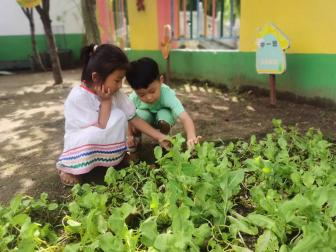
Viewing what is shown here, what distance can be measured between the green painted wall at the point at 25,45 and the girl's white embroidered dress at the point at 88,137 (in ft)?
30.9

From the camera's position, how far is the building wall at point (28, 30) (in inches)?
417

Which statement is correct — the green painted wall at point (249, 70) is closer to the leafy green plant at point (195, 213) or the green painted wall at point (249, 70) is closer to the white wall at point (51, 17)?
the leafy green plant at point (195, 213)

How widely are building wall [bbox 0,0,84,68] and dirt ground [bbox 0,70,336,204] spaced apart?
560 cm

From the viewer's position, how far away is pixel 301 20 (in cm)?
391

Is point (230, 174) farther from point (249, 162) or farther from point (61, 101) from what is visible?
point (61, 101)

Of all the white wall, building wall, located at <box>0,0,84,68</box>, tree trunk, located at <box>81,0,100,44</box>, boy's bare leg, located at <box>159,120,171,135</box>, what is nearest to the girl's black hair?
boy's bare leg, located at <box>159,120,171,135</box>

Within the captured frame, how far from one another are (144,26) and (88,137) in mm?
5093

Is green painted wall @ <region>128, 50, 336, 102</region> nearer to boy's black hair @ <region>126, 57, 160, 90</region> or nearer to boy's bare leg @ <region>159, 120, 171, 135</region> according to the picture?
boy's bare leg @ <region>159, 120, 171, 135</region>

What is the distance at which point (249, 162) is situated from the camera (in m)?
1.77

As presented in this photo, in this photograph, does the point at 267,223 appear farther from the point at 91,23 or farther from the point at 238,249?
the point at 91,23

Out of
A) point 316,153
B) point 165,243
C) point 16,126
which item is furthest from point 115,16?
point 165,243

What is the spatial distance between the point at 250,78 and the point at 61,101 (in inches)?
103

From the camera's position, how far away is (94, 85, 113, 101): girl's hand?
2.17m

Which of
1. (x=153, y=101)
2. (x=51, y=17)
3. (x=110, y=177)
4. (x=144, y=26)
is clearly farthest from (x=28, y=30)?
(x=110, y=177)
